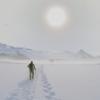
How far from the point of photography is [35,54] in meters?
11.2

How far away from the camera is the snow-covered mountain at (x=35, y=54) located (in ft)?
37.0

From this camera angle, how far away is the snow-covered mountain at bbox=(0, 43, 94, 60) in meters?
11.3

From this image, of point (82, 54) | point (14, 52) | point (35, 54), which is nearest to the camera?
point (35, 54)

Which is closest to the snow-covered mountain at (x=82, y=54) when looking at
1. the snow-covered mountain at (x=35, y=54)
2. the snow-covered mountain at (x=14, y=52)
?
the snow-covered mountain at (x=35, y=54)

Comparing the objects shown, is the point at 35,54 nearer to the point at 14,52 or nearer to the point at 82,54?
the point at 14,52

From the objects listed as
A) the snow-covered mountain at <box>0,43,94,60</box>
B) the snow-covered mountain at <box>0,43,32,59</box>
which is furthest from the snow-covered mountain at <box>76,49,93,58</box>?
the snow-covered mountain at <box>0,43,32,59</box>

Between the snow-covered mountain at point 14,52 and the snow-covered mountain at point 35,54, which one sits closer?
the snow-covered mountain at point 35,54

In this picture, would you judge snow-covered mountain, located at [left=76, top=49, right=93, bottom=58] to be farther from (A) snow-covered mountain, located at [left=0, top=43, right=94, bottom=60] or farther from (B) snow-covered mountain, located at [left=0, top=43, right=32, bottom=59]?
(B) snow-covered mountain, located at [left=0, top=43, right=32, bottom=59]

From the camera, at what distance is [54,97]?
12.1 feet

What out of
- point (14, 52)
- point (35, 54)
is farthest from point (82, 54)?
point (14, 52)

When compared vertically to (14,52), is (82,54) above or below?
below

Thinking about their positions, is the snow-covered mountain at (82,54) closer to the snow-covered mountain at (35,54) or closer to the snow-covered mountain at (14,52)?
the snow-covered mountain at (35,54)

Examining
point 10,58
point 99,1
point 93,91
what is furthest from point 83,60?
point 93,91

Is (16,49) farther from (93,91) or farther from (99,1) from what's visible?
(93,91)
